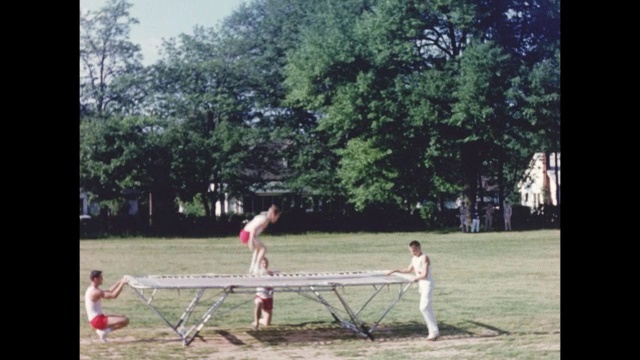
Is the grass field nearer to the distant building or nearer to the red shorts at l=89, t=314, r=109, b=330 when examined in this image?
the red shorts at l=89, t=314, r=109, b=330

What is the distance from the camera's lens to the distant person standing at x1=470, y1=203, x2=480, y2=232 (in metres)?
11.9

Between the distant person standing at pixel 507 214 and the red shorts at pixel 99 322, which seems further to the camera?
the distant person standing at pixel 507 214

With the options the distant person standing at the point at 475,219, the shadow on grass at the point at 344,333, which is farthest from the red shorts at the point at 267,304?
the distant person standing at the point at 475,219

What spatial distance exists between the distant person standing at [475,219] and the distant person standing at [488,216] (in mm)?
98

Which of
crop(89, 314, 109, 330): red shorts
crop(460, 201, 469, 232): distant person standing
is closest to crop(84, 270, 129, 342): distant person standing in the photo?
crop(89, 314, 109, 330): red shorts

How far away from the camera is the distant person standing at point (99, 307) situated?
26.9ft

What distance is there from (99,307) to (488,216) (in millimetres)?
5269

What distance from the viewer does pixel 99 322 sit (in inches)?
331

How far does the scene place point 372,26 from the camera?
37.9ft

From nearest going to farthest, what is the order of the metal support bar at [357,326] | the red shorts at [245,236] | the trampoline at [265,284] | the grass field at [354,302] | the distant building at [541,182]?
the trampoline at [265,284] → the grass field at [354,302] → the metal support bar at [357,326] → the red shorts at [245,236] → the distant building at [541,182]

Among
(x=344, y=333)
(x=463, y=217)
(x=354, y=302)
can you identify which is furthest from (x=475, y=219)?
(x=344, y=333)

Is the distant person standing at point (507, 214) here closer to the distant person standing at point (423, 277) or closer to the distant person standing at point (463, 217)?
the distant person standing at point (463, 217)
